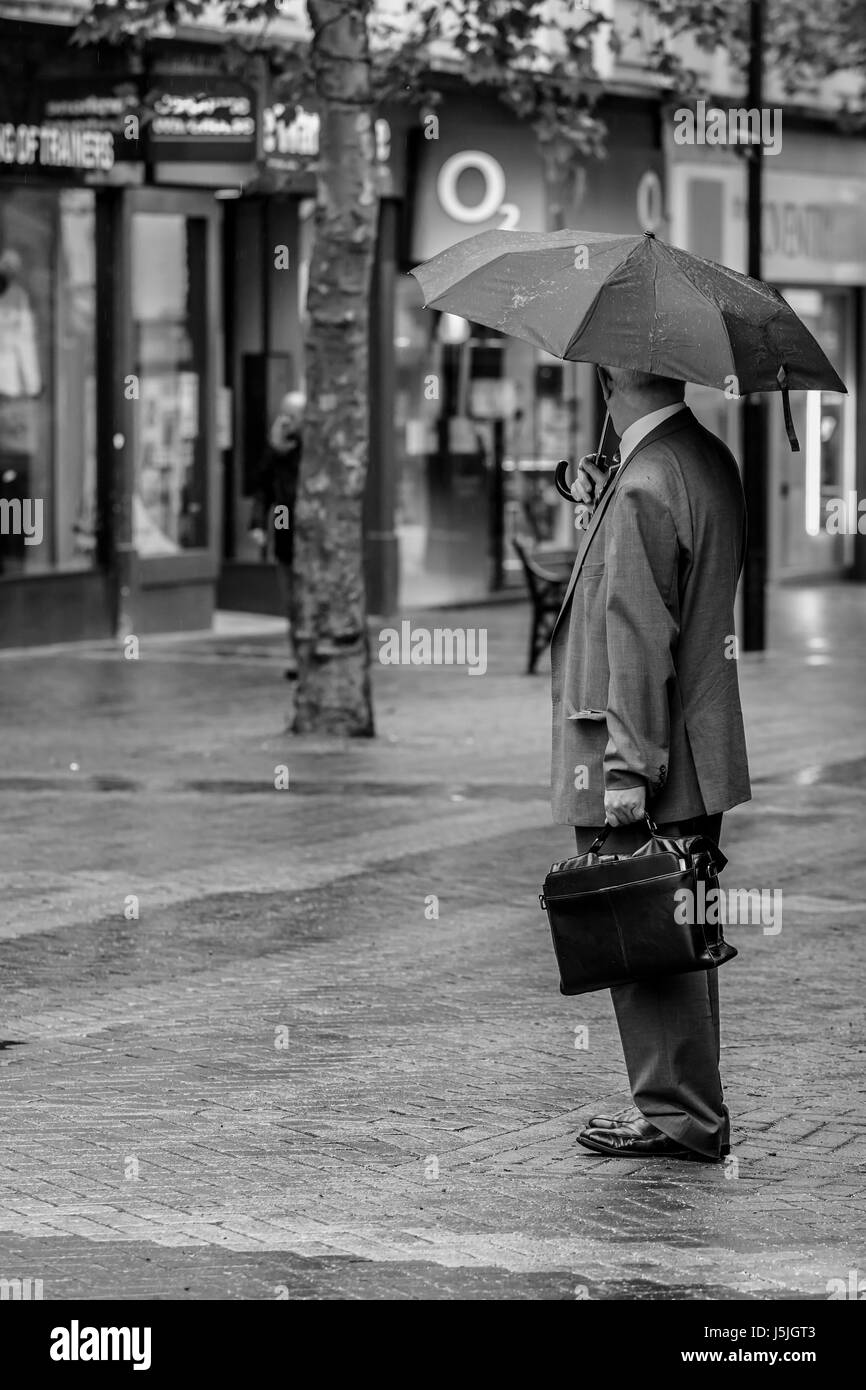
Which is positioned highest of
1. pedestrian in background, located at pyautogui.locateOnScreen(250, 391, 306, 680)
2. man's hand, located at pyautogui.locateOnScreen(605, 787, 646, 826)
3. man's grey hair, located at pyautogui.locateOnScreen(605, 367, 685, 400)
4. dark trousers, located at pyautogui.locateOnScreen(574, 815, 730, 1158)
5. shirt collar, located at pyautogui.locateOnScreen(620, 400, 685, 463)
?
man's grey hair, located at pyautogui.locateOnScreen(605, 367, 685, 400)

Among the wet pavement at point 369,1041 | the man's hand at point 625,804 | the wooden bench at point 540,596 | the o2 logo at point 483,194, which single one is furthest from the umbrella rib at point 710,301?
the o2 logo at point 483,194

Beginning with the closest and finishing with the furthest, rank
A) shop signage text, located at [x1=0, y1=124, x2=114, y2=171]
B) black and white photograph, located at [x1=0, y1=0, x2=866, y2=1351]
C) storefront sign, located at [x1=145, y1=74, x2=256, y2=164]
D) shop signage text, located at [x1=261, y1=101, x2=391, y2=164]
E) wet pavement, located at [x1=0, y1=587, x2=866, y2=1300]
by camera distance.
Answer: wet pavement, located at [x1=0, y1=587, x2=866, y2=1300], black and white photograph, located at [x1=0, y1=0, x2=866, y2=1351], storefront sign, located at [x1=145, y1=74, x2=256, y2=164], shop signage text, located at [x1=0, y1=124, x2=114, y2=171], shop signage text, located at [x1=261, y1=101, x2=391, y2=164]

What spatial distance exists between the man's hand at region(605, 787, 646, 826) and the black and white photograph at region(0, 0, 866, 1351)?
0.04 ft

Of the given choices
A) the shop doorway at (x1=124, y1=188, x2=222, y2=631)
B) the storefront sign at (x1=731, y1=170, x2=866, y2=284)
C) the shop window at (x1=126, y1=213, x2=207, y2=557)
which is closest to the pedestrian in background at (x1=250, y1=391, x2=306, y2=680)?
the shop doorway at (x1=124, y1=188, x2=222, y2=631)

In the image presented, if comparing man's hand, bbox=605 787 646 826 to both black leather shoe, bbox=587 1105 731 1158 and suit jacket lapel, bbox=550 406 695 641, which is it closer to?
suit jacket lapel, bbox=550 406 695 641

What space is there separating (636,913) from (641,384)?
129 centimetres

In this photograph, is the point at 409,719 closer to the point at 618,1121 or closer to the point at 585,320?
the point at 618,1121

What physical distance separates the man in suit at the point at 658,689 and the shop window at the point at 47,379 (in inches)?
535

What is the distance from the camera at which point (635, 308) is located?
18.7 feet

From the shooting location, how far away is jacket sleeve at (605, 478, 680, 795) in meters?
A: 5.60

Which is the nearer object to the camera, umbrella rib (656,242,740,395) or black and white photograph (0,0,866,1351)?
black and white photograph (0,0,866,1351)

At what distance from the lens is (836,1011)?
7.49 metres

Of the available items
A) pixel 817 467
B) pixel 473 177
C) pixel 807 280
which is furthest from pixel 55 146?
pixel 817 467

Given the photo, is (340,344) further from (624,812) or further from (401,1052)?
(624,812)
